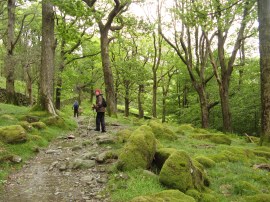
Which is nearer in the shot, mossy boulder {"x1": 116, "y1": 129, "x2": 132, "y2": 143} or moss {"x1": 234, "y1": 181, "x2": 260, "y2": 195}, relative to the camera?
moss {"x1": 234, "y1": 181, "x2": 260, "y2": 195}

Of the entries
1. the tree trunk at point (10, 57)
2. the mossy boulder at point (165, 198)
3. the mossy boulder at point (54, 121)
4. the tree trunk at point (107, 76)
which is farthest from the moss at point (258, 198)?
the tree trunk at point (10, 57)

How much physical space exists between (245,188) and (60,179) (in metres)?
4.63

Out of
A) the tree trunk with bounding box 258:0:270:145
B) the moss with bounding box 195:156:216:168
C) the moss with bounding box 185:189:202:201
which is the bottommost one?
the moss with bounding box 185:189:202:201

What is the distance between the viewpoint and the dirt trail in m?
5.87

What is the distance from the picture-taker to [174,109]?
40.6m

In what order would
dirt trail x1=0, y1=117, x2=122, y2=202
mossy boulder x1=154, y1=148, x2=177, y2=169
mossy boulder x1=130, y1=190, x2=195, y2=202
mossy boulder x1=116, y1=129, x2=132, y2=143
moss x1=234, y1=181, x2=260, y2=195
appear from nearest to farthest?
mossy boulder x1=130, y1=190, x2=195, y2=202 < dirt trail x1=0, y1=117, x2=122, y2=202 < moss x1=234, y1=181, x2=260, y2=195 < mossy boulder x1=154, y1=148, x2=177, y2=169 < mossy boulder x1=116, y1=129, x2=132, y2=143

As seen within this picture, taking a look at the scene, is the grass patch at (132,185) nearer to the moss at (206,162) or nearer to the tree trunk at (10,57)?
the moss at (206,162)

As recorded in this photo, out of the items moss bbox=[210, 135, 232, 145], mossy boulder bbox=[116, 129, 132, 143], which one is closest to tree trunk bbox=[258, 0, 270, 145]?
moss bbox=[210, 135, 232, 145]

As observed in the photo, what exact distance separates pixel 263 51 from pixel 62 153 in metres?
8.82

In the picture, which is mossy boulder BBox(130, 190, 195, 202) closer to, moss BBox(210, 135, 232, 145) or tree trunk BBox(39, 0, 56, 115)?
moss BBox(210, 135, 232, 145)

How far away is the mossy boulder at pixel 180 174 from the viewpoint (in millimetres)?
6062

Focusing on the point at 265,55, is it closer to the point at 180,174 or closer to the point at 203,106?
the point at 180,174

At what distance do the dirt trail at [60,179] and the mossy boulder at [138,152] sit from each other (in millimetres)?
590

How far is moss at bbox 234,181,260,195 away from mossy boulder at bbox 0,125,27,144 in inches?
267
